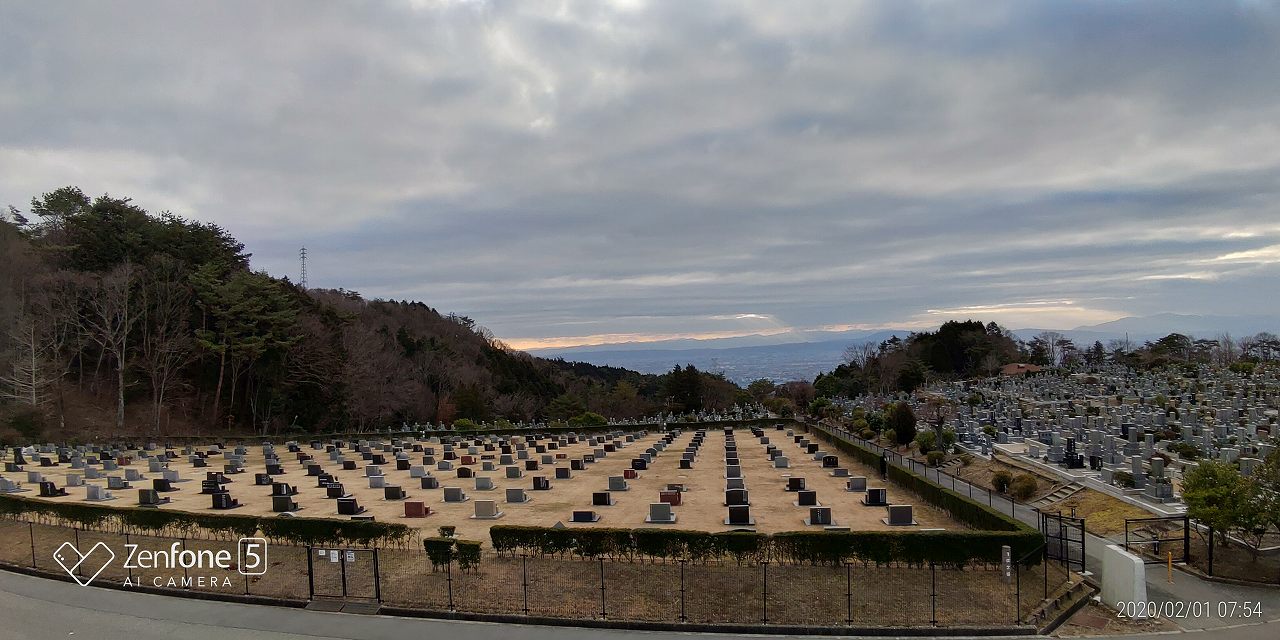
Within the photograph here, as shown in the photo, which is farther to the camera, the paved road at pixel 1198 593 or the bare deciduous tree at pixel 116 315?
the bare deciduous tree at pixel 116 315

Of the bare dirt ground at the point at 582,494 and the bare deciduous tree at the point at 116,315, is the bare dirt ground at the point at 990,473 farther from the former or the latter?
the bare deciduous tree at the point at 116,315

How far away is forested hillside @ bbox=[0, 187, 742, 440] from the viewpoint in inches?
2147

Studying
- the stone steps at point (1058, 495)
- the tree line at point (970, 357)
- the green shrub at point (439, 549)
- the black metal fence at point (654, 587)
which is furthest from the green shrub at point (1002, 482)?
the tree line at point (970, 357)

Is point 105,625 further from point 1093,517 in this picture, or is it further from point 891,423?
point 891,423

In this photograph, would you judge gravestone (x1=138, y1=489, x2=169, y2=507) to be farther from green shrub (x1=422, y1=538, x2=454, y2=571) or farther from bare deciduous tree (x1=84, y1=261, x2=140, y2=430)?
bare deciduous tree (x1=84, y1=261, x2=140, y2=430)

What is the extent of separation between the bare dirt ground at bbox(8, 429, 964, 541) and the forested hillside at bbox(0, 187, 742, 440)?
2101cm

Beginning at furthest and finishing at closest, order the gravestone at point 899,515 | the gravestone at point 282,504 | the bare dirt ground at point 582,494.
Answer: the gravestone at point 282,504 < the bare dirt ground at point 582,494 < the gravestone at point 899,515

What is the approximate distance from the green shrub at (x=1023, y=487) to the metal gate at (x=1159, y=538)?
5.05 meters

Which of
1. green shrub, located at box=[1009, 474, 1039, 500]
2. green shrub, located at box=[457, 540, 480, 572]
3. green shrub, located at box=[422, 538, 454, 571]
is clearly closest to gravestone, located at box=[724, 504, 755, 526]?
green shrub, located at box=[457, 540, 480, 572]

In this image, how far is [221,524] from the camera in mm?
18969

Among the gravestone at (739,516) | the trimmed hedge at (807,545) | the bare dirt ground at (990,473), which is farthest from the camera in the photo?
the bare dirt ground at (990,473)

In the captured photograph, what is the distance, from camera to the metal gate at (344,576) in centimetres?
1397

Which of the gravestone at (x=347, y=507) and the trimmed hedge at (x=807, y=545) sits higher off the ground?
the trimmed hedge at (x=807, y=545)

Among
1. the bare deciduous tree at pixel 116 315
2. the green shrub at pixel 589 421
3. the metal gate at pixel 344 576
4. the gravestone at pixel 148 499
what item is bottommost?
the green shrub at pixel 589 421
